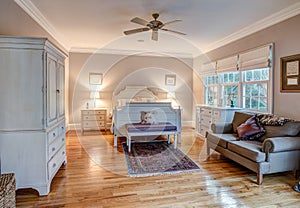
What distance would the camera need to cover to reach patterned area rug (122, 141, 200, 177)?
130 inches

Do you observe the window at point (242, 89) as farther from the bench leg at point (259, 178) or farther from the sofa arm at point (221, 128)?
the bench leg at point (259, 178)

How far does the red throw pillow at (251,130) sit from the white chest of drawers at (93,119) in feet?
13.6

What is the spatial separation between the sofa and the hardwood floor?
229 mm

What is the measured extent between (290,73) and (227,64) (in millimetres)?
1844

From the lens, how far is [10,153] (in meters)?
2.41

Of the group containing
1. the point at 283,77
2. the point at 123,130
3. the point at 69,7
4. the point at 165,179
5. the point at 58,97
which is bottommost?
the point at 165,179

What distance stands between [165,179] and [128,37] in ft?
12.2

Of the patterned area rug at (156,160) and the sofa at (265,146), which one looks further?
the patterned area rug at (156,160)

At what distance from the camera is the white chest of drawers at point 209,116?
465cm

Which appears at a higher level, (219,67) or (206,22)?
(206,22)

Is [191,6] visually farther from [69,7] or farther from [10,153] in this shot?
[10,153]

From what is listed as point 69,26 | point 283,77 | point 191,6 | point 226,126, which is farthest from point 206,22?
point 69,26

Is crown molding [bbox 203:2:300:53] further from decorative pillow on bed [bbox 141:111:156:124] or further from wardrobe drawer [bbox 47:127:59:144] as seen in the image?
wardrobe drawer [bbox 47:127:59:144]

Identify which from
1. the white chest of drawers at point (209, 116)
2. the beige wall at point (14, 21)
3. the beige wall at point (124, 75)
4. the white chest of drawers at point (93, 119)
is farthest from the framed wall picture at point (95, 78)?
the white chest of drawers at point (209, 116)
